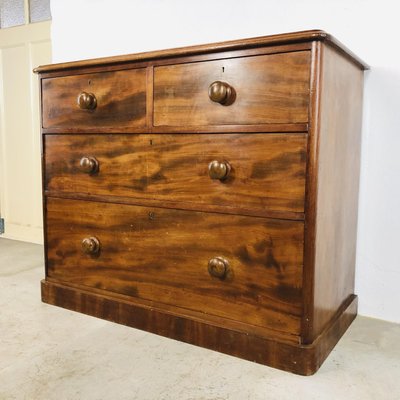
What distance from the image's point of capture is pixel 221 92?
1.21 meters

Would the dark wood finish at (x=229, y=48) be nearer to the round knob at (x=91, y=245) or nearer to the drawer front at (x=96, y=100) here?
the drawer front at (x=96, y=100)

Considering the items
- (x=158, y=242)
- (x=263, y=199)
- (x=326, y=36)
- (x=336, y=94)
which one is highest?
(x=326, y=36)

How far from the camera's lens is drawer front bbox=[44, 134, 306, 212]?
1192 millimetres

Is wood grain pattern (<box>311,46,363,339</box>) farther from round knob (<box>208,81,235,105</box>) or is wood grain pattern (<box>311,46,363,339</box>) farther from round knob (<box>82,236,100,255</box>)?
round knob (<box>82,236,100,255</box>)

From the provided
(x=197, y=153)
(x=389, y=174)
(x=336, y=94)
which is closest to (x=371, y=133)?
(x=389, y=174)

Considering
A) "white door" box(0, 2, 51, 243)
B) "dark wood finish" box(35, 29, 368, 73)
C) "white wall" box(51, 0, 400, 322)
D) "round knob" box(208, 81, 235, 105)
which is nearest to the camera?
"dark wood finish" box(35, 29, 368, 73)

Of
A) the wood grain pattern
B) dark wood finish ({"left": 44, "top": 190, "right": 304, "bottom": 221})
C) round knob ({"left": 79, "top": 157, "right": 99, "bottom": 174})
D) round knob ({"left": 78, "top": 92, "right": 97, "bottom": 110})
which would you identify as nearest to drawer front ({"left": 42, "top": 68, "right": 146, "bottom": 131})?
round knob ({"left": 78, "top": 92, "right": 97, "bottom": 110})

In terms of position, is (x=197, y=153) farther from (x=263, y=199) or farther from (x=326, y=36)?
(x=326, y=36)

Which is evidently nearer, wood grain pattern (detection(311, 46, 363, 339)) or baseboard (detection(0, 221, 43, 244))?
wood grain pattern (detection(311, 46, 363, 339))

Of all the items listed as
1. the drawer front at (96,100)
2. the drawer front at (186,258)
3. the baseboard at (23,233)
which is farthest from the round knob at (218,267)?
the baseboard at (23,233)

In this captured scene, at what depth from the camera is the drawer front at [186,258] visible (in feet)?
4.01

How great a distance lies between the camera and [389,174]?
1.57 m

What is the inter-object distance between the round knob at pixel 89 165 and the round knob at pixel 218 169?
1.50 feet

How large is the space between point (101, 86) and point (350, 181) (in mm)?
874
